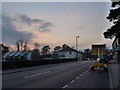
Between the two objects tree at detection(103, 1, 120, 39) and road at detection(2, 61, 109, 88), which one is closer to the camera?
road at detection(2, 61, 109, 88)

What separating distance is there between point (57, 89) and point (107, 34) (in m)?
37.4

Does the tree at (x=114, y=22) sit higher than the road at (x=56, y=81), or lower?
higher

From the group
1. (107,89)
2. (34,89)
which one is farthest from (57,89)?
(107,89)

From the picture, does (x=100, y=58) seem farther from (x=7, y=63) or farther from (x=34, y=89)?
(x=34, y=89)

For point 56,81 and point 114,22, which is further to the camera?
point 114,22

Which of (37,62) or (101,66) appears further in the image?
(37,62)

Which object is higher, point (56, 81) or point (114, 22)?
point (114, 22)

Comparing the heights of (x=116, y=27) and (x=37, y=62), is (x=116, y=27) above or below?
above

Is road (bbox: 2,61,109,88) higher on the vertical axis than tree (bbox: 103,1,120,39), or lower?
lower

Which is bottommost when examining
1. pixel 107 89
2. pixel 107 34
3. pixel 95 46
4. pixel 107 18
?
pixel 107 89

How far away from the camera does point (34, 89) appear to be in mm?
11953

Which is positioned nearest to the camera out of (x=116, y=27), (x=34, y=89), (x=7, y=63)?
(x=34, y=89)

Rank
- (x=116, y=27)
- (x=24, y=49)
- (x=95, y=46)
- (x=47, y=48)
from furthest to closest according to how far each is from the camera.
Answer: (x=47, y=48) → (x=24, y=49) → (x=116, y=27) → (x=95, y=46)

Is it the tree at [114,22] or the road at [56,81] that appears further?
the tree at [114,22]
